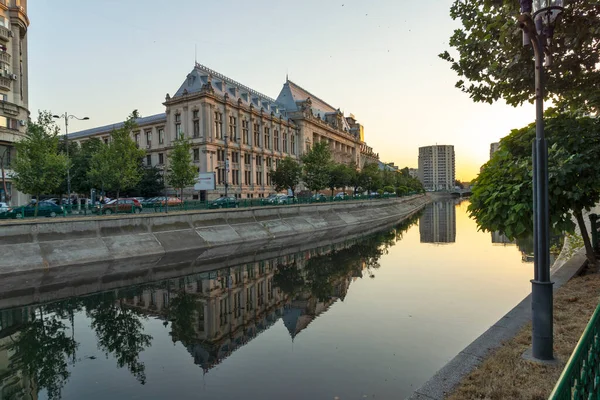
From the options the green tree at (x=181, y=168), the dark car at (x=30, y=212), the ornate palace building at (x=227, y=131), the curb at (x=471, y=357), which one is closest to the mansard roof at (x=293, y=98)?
the ornate palace building at (x=227, y=131)

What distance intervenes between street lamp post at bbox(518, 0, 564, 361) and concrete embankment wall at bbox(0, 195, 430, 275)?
82.7ft

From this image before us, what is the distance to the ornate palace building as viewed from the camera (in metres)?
61.9

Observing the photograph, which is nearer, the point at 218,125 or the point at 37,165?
the point at 37,165

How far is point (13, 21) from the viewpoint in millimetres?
45219

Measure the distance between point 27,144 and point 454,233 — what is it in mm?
43361

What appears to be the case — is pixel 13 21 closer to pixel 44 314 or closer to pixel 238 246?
pixel 238 246

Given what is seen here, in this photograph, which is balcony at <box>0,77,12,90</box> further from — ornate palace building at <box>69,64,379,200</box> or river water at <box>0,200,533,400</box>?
river water at <box>0,200,533,400</box>

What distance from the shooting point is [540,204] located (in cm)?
725

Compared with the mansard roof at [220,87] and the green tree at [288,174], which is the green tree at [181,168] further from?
the green tree at [288,174]

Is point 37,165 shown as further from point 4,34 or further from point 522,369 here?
point 522,369

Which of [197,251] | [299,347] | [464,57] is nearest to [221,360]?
[299,347]

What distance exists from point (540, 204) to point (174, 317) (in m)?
13.3

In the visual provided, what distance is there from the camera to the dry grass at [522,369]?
244 inches

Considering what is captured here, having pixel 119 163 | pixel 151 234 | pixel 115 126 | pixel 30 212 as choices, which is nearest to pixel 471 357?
pixel 151 234
